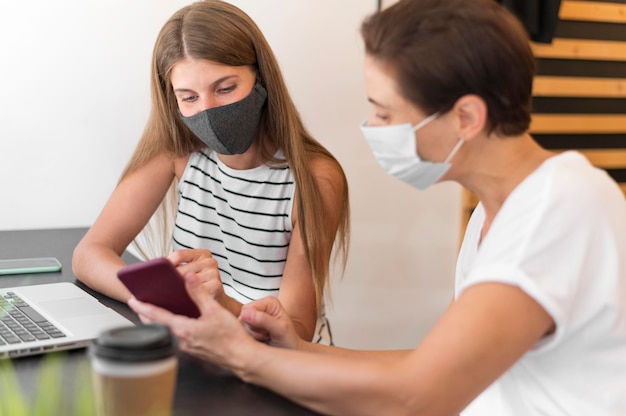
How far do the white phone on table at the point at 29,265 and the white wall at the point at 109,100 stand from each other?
0.39m

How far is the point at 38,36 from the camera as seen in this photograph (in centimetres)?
192

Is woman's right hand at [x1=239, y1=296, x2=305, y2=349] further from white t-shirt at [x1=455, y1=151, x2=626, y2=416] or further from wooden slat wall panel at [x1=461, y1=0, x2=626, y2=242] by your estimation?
wooden slat wall panel at [x1=461, y1=0, x2=626, y2=242]

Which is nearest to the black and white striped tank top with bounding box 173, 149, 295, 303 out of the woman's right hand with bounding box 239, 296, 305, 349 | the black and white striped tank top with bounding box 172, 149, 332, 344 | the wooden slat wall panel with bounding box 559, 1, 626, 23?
the black and white striped tank top with bounding box 172, 149, 332, 344

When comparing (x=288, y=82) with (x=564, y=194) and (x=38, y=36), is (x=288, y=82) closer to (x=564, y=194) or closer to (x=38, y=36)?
(x=38, y=36)

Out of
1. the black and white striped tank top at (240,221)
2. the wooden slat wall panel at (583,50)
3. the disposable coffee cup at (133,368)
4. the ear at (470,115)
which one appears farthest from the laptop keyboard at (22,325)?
the wooden slat wall panel at (583,50)

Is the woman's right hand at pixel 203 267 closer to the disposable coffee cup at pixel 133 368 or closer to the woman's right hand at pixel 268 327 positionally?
the woman's right hand at pixel 268 327

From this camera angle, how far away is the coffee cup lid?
0.70 m

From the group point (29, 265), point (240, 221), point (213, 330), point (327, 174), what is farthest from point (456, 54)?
point (29, 265)

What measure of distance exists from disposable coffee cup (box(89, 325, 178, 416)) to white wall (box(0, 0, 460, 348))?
137cm

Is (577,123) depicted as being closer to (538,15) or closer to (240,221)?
(538,15)

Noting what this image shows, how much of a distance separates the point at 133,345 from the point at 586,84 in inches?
101

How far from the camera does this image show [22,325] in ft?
3.85

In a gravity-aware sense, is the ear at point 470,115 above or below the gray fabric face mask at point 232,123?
above

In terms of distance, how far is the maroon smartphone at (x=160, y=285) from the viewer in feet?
3.13
